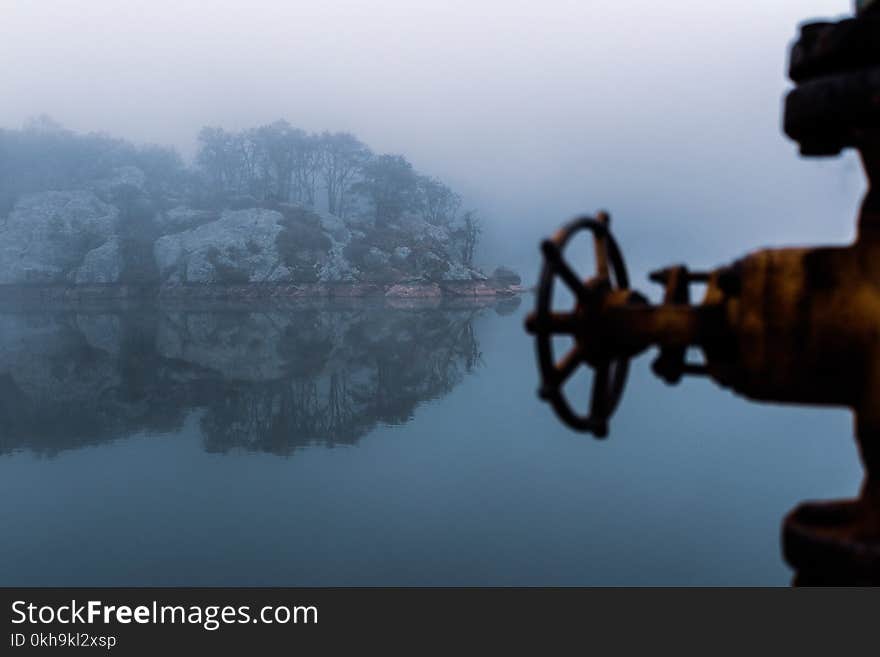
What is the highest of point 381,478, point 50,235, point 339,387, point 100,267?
point 50,235

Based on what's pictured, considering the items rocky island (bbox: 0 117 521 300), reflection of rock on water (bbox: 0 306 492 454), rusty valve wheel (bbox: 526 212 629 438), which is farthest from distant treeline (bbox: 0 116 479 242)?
rusty valve wheel (bbox: 526 212 629 438)

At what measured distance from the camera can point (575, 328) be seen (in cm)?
536

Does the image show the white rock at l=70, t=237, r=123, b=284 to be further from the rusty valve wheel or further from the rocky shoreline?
the rusty valve wheel

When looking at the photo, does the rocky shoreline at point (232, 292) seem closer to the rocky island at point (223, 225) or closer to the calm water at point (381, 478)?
the rocky island at point (223, 225)

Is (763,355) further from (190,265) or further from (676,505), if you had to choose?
(190,265)

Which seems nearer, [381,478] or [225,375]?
[381,478]

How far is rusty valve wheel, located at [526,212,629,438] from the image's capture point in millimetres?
5168

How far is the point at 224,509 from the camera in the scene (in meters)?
27.9

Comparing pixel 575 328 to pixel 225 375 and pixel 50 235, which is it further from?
pixel 50 235

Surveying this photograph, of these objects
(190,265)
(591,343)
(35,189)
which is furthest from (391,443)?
(35,189)

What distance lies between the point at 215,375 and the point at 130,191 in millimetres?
90637

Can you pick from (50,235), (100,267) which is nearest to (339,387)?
(100,267)

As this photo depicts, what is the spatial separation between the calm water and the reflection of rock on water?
13.5 inches

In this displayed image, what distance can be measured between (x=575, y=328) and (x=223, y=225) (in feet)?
408
